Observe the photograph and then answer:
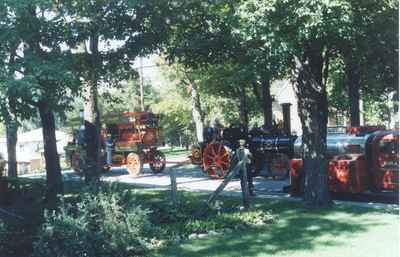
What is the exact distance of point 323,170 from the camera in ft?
39.0

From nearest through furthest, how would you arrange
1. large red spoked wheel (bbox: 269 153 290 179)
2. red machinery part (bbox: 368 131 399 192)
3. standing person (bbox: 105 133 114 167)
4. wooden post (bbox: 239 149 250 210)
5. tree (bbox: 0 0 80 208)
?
tree (bbox: 0 0 80 208), wooden post (bbox: 239 149 250 210), red machinery part (bbox: 368 131 399 192), large red spoked wheel (bbox: 269 153 290 179), standing person (bbox: 105 133 114 167)

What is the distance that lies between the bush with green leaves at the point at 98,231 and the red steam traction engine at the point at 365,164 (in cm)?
532

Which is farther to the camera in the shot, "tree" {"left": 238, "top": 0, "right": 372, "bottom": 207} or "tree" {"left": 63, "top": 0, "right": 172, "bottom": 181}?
"tree" {"left": 63, "top": 0, "right": 172, "bottom": 181}

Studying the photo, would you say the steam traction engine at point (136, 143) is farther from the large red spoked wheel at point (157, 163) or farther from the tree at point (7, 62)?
the tree at point (7, 62)

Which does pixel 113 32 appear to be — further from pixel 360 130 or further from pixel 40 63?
pixel 360 130

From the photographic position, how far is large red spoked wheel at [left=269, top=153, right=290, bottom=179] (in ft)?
59.6

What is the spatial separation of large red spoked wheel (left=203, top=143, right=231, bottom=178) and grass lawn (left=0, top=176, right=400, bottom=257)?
6620mm

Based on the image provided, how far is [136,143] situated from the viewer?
74.7 feet

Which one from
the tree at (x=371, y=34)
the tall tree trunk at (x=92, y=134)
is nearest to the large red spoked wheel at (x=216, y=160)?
the tall tree trunk at (x=92, y=134)

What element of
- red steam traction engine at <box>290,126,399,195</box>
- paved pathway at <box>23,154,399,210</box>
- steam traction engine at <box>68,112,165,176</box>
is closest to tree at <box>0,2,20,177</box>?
paved pathway at <box>23,154,399,210</box>

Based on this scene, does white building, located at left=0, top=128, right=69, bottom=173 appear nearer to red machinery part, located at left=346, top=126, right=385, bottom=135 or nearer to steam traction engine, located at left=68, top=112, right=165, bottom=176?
steam traction engine, located at left=68, top=112, right=165, bottom=176

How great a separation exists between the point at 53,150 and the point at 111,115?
27.1 feet

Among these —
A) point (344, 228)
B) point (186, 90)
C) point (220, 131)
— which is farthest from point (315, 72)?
point (186, 90)

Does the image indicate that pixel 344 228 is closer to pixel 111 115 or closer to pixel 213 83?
pixel 111 115
